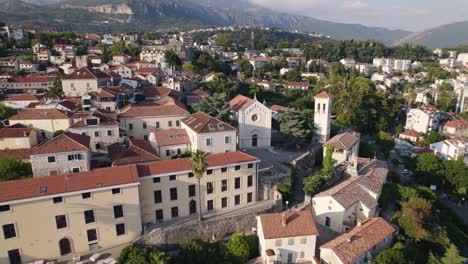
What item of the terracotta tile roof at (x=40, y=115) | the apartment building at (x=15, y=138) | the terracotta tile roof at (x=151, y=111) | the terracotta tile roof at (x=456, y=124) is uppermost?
the terracotta tile roof at (x=40, y=115)

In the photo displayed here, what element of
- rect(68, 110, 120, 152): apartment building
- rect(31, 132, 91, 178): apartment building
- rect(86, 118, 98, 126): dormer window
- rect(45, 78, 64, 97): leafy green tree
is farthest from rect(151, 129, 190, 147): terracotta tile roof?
rect(45, 78, 64, 97): leafy green tree

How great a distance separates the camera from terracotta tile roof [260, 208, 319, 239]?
26875 mm

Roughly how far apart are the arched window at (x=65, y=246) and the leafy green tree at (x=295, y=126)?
107ft

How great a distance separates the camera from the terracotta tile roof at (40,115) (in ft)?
128

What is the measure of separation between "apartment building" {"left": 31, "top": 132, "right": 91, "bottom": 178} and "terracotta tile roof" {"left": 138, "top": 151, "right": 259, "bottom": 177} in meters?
6.84

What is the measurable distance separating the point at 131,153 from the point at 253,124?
1883cm

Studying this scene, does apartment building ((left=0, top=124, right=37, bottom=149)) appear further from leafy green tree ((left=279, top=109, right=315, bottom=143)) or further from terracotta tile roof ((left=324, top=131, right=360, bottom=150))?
terracotta tile roof ((left=324, top=131, right=360, bottom=150))

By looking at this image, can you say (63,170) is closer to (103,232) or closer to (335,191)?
(103,232)

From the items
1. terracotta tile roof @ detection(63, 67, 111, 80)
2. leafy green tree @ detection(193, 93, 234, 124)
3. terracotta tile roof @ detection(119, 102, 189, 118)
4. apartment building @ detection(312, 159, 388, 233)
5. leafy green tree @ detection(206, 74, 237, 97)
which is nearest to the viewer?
apartment building @ detection(312, 159, 388, 233)

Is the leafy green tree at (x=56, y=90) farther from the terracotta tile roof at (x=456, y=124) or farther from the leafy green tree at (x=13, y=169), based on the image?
the terracotta tile roof at (x=456, y=124)

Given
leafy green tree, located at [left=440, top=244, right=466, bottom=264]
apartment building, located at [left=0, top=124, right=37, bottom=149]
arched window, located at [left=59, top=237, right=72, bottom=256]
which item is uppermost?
Result: apartment building, located at [left=0, top=124, right=37, bottom=149]

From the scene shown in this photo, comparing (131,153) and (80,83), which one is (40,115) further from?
(80,83)

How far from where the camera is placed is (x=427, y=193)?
45.0m

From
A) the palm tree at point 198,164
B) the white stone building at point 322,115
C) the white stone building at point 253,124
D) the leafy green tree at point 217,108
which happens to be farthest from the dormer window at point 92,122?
the white stone building at point 322,115
